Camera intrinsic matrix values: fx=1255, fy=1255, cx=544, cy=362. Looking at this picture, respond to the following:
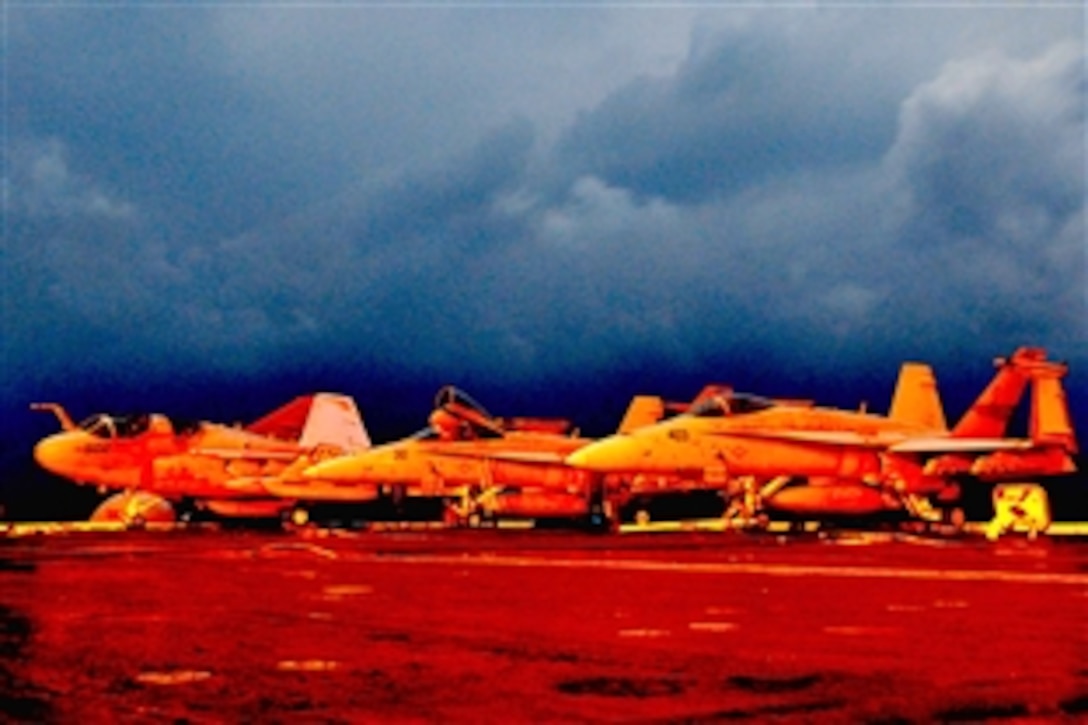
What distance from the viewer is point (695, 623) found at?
7.63m

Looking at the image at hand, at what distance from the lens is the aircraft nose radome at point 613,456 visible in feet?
88.3

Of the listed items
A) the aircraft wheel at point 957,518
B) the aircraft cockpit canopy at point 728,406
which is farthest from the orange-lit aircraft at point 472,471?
the aircraft wheel at point 957,518

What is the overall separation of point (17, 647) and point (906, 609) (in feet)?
18.1

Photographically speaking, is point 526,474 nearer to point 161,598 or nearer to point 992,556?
point 992,556

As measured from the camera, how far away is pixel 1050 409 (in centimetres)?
2859

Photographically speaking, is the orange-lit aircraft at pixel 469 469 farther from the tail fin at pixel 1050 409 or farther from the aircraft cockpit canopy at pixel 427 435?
the tail fin at pixel 1050 409

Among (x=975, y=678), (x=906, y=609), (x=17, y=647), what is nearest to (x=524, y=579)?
(x=906, y=609)

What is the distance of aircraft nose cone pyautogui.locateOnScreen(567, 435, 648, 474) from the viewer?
88.3 feet

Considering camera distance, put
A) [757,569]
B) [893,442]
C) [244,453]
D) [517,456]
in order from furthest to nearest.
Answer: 1. [244,453]
2. [517,456]
3. [893,442]
4. [757,569]

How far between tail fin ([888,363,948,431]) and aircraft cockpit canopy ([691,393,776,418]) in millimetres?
8475

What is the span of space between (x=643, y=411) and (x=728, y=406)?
690 inches

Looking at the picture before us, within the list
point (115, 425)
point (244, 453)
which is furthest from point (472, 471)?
point (115, 425)

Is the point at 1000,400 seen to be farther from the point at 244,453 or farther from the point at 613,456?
the point at 244,453

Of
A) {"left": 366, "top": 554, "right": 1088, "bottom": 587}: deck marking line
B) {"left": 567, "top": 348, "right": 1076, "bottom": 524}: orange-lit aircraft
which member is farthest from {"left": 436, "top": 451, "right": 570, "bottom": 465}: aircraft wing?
{"left": 366, "top": 554, "right": 1088, "bottom": 587}: deck marking line
